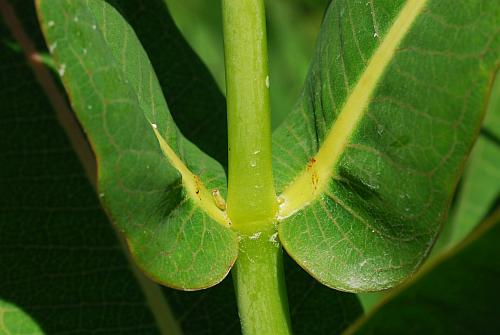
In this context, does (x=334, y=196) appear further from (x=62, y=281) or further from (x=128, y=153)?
(x=62, y=281)

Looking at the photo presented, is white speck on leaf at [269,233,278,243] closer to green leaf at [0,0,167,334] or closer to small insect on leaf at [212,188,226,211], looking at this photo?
small insect on leaf at [212,188,226,211]

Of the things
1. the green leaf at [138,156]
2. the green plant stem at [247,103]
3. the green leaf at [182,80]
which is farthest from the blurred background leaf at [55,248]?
the green plant stem at [247,103]

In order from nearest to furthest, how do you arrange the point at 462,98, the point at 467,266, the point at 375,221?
the point at 467,266
the point at 462,98
the point at 375,221

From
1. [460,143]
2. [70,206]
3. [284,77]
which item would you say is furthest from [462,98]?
[284,77]

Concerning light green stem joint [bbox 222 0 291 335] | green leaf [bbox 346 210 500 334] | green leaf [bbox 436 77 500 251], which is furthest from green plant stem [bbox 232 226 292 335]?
green leaf [bbox 436 77 500 251]

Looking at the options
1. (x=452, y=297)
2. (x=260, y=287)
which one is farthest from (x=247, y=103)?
(x=452, y=297)

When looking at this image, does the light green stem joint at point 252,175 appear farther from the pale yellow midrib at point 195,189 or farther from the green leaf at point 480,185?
the green leaf at point 480,185
